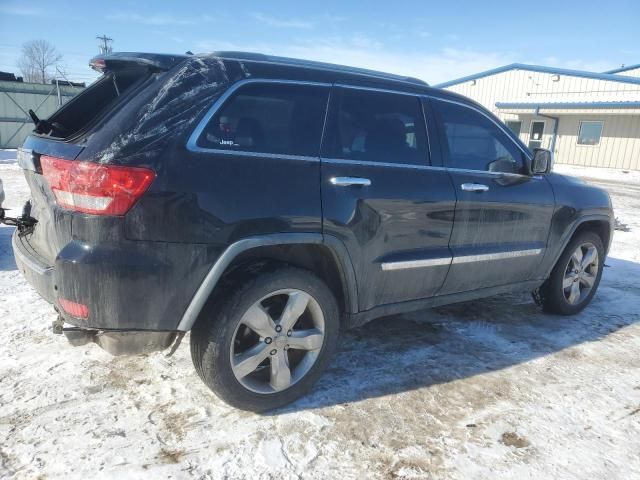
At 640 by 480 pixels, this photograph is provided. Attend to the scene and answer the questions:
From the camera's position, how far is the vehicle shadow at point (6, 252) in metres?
4.91

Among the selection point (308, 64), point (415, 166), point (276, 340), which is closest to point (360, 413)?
point (276, 340)

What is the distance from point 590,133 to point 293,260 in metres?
25.1

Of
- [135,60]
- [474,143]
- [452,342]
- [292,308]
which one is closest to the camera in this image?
[135,60]

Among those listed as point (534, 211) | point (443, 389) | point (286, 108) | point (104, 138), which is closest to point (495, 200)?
point (534, 211)

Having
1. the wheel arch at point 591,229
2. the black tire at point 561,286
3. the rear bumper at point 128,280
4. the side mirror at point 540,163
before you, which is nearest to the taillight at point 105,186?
the rear bumper at point 128,280

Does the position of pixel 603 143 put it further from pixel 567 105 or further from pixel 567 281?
pixel 567 281

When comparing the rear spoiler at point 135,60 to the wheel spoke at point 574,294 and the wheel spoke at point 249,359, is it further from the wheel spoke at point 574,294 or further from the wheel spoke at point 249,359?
the wheel spoke at point 574,294

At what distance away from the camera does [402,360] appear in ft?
11.1

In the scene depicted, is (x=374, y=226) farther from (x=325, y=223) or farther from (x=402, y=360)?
(x=402, y=360)

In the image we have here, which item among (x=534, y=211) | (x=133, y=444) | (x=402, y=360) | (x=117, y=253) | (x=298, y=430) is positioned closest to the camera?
(x=117, y=253)

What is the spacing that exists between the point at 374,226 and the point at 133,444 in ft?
5.68

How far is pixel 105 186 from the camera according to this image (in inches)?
84.3

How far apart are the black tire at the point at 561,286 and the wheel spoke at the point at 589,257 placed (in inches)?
2.3

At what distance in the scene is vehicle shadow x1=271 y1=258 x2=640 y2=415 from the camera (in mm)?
3055
